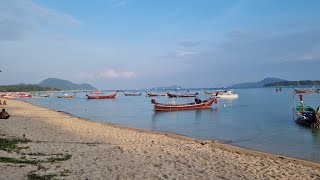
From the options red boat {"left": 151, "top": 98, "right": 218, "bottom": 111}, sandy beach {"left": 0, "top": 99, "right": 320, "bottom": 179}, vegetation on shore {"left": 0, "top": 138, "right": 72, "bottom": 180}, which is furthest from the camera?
red boat {"left": 151, "top": 98, "right": 218, "bottom": 111}

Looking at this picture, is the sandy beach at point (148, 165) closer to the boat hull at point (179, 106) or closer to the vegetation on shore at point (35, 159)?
the vegetation on shore at point (35, 159)

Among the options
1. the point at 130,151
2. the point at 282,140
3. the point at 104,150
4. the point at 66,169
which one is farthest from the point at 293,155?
the point at 66,169

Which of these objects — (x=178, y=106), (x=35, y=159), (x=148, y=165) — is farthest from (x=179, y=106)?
(x=35, y=159)

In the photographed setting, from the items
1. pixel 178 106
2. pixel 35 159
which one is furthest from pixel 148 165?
pixel 178 106

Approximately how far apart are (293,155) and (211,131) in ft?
30.3

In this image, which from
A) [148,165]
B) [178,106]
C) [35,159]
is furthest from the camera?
[178,106]

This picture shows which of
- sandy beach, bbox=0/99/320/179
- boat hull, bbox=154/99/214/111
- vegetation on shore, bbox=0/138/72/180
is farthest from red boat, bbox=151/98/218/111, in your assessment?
vegetation on shore, bbox=0/138/72/180

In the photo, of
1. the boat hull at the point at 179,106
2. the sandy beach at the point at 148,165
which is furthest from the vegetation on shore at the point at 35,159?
the boat hull at the point at 179,106

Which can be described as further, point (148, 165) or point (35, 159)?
point (148, 165)

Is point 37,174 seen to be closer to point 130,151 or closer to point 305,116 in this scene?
point 130,151

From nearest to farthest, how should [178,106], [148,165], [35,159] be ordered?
[35,159], [148,165], [178,106]

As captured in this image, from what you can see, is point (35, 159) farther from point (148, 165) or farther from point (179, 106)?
point (179, 106)

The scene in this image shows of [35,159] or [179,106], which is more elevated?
[35,159]

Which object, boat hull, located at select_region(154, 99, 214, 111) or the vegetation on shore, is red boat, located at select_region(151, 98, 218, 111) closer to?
boat hull, located at select_region(154, 99, 214, 111)
